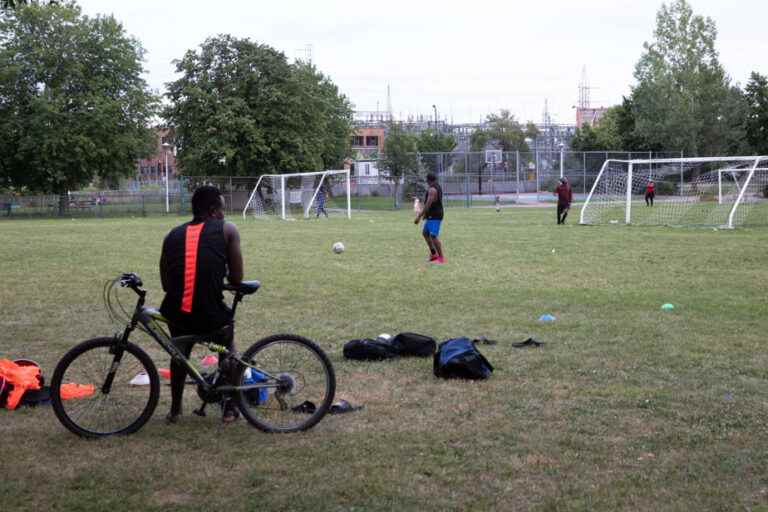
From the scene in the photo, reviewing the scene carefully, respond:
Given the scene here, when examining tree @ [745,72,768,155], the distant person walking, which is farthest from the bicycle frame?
tree @ [745,72,768,155]

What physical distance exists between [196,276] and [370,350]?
101 inches

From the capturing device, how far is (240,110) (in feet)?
165

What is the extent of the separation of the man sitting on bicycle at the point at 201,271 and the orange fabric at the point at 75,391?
0.59 metres

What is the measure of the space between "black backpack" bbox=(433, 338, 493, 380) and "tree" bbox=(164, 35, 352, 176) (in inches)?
1733

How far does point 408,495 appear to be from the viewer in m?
4.34

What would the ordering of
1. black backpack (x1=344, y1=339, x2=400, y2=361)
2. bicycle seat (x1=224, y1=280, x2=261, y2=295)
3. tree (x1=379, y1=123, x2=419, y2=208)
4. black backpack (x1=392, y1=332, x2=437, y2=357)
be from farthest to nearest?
tree (x1=379, y1=123, x2=419, y2=208) < black backpack (x1=392, y1=332, x2=437, y2=357) < black backpack (x1=344, y1=339, x2=400, y2=361) < bicycle seat (x1=224, y1=280, x2=261, y2=295)

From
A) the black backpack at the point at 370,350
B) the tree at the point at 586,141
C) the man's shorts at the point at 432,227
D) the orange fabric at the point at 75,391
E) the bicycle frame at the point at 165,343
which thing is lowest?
the black backpack at the point at 370,350

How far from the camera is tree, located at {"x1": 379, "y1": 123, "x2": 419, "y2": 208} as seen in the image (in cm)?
5172

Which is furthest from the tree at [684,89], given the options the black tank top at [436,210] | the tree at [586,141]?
the black tank top at [436,210]

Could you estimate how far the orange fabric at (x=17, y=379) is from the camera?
6099mm

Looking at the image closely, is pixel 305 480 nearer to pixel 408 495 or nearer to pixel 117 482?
pixel 408 495

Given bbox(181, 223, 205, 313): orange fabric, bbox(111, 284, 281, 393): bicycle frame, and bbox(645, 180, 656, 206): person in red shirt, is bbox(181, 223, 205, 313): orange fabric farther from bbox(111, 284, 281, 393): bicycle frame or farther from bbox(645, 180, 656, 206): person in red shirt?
bbox(645, 180, 656, 206): person in red shirt

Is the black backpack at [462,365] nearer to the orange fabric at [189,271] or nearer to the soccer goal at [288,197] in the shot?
the orange fabric at [189,271]

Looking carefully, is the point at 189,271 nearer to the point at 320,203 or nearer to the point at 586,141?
the point at 320,203
